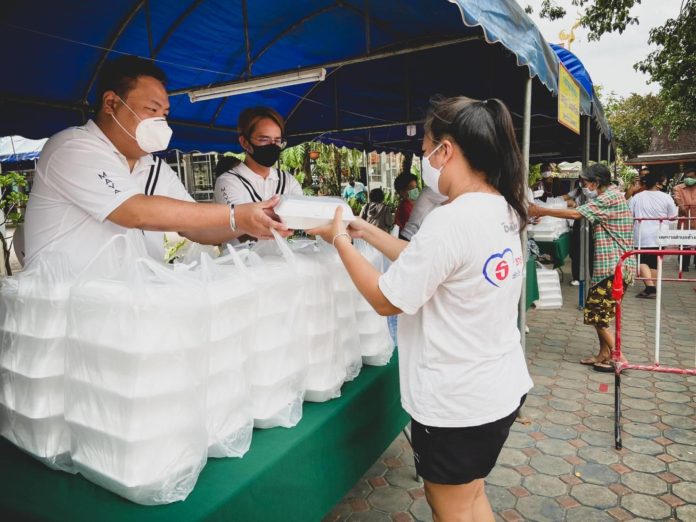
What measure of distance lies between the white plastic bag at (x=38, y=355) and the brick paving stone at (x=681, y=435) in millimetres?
3780

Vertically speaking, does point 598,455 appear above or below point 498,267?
below

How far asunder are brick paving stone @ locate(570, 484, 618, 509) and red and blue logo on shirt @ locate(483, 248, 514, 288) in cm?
198

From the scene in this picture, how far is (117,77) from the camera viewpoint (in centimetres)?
167

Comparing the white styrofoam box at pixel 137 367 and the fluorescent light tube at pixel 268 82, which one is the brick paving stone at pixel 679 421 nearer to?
the fluorescent light tube at pixel 268 82

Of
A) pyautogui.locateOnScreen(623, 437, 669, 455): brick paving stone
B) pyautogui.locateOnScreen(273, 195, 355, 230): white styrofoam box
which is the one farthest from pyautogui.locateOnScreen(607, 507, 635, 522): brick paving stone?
pyautogui.locateOnScreen(273, 195, 355, 230): white styrofoam box

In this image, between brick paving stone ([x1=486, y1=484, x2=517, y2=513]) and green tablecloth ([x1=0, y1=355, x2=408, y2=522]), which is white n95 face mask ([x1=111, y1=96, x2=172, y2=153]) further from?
brick paving stone ([x1=486, y1=484, x2=517, y2=513])

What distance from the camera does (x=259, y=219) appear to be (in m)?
1.56

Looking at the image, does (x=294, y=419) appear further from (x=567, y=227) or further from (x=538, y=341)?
(x=567, y=227)

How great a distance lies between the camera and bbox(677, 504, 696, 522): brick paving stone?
95.3 inches

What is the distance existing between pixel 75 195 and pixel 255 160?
Answer: 127 cm

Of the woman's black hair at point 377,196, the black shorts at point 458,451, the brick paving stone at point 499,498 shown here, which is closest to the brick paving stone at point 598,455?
the brick paving stone at point 499,498

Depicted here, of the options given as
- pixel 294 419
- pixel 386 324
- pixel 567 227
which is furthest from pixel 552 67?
pixel 567 227

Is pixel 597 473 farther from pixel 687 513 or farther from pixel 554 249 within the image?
pixel 554 249

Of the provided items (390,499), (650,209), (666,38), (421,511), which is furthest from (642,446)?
(666,38)
